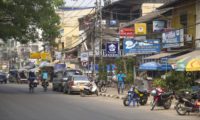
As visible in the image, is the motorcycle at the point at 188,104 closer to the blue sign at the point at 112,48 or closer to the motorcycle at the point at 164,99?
the motorcycle at the point at 164,99

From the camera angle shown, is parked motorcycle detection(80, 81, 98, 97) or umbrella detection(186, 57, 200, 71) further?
parked motorcycle detection(80, 81, 98, 97)

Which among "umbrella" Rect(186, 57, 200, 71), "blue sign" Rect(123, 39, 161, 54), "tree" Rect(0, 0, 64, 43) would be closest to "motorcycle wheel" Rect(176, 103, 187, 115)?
"umbrella" Rect(186, 57, 200, 71)

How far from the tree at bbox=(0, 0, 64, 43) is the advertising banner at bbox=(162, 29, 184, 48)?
8994 millimetres

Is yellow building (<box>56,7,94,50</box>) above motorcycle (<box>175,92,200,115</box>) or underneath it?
above

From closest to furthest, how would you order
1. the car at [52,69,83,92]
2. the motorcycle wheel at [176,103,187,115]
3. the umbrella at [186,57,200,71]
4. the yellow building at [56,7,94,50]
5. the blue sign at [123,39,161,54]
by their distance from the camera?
the motorcycle wheel at [176,103,187,115]
the umbrella at [186,57,200,71]
the blue sign at [123,39,161,54]
the car at [52,69,83,92]
the yellow building at [56,7,94,50]

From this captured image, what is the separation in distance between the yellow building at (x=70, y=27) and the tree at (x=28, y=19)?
108 feet

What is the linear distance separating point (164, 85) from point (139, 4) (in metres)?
24.6

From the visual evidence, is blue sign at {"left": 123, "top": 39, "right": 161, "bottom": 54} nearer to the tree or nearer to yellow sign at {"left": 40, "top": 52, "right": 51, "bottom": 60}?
the tree

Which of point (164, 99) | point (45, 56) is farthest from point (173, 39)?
point (45, 56)

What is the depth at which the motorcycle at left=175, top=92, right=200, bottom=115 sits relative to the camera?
20031 mm

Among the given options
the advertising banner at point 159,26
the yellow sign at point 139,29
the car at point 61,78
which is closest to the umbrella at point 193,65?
the advertising banner at point 159,26

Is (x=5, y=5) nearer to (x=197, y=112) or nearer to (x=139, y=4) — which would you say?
(x=197, y=112)

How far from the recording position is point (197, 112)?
2056cm

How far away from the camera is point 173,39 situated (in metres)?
35.8
